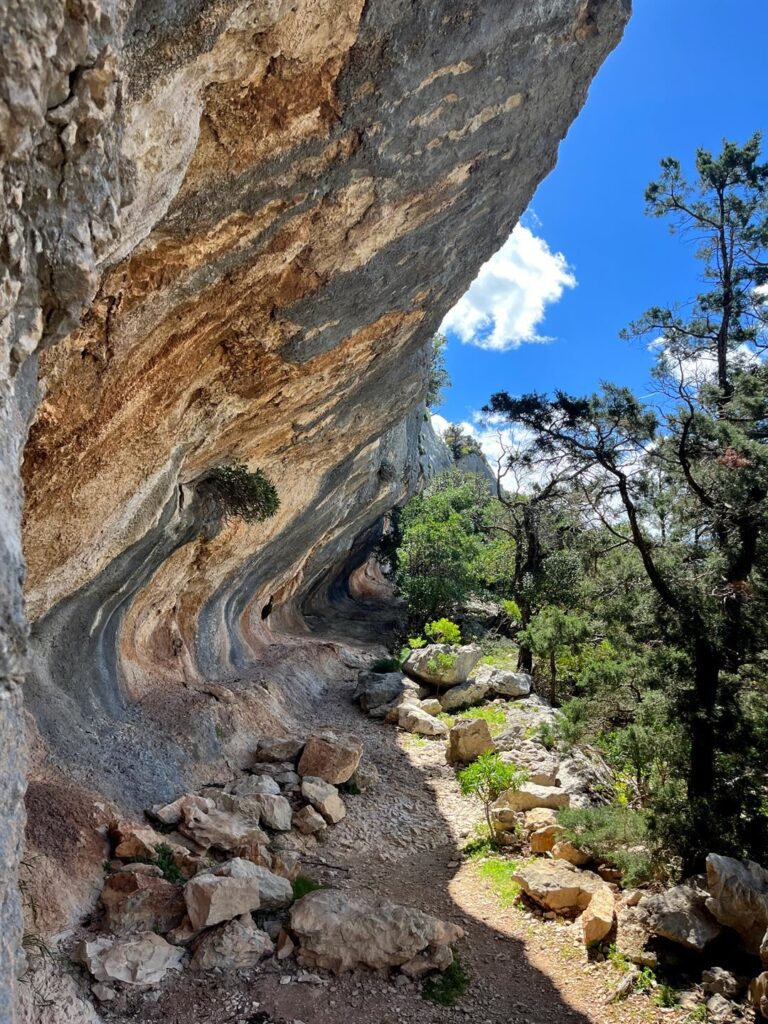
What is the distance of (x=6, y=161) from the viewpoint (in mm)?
2850

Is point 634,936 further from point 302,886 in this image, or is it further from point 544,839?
point 302,886

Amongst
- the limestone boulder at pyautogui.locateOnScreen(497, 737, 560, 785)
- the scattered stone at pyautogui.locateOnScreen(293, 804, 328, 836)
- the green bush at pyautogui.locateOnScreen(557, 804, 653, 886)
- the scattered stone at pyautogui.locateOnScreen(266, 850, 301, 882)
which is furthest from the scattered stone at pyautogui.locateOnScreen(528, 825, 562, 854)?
the scattered stone at pyautogui.locateOnScreen(266, 850, 301, 882)

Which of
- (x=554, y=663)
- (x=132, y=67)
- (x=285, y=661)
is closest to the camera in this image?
(x=132, y=67)

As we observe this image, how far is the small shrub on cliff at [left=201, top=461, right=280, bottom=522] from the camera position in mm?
11734

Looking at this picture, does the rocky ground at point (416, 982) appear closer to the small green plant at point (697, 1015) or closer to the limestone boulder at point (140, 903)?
the small green plant at point (697, 1015)

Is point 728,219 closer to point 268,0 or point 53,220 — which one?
point 268,0

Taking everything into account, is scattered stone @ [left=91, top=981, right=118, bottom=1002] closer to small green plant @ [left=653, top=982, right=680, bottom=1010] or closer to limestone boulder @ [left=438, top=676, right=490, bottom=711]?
small green plant @ [left=653, top=982, right=680, bottom=1010]

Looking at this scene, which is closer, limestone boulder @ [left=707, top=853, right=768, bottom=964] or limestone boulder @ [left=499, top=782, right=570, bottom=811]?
limestone boulder @ [left=707, top=853, right=768, bottom=964]

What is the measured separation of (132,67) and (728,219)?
52.4 feet

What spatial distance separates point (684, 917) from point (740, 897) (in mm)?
657

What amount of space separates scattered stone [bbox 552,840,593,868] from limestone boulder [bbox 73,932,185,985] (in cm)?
552

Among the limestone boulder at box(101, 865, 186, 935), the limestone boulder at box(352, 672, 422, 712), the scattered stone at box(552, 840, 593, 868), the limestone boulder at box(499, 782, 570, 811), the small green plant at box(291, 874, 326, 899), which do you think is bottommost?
the limestone boulder at box(101, 865, 186, 935)

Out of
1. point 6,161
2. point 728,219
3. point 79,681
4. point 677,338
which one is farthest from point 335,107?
point 728,219

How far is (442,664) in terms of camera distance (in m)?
18.0
